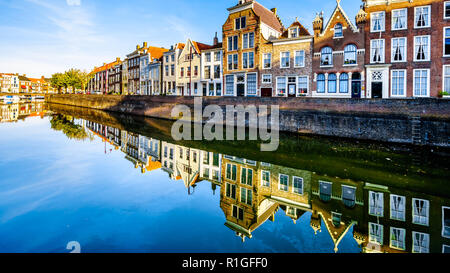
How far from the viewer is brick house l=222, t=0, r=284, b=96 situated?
31594 mm

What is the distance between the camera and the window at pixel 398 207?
7262mm

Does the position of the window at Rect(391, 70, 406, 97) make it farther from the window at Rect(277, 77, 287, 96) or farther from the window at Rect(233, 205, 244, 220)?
the window at Rect(233, 205, 244, 220)

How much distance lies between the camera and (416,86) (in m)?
22.4

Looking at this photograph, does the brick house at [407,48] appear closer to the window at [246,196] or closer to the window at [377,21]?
the window at [377,21]

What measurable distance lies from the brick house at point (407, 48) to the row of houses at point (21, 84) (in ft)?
419

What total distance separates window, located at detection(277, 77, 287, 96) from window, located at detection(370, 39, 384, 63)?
903cm

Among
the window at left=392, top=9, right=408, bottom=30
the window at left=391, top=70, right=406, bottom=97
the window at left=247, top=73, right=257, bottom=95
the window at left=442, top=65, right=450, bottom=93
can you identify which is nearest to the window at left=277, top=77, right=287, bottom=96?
the window at left=247, top=73, right=257, bottom=95

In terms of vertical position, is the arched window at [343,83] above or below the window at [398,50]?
below

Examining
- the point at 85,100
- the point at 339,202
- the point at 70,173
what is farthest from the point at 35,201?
the point at 85,100

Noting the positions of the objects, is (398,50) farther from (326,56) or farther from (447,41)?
(326,56)

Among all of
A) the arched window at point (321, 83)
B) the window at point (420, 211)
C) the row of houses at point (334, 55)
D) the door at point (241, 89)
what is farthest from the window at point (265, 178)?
the door at point (241, 89)

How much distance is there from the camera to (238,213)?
25.0 ft
